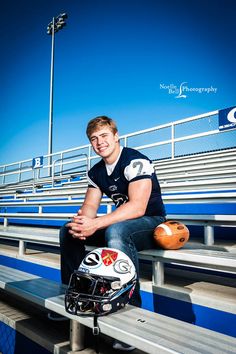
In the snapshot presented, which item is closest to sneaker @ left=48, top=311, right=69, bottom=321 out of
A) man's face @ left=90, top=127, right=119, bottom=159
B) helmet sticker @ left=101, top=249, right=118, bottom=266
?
helmet sticker @ left=101, top=249, right=118, bottom=266

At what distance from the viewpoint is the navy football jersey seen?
1.66m

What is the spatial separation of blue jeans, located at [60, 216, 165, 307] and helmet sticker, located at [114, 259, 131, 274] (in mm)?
155

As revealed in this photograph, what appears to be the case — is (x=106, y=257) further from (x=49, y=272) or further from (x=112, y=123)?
(x=49, y=272)

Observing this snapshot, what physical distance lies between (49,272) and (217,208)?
1586 mm

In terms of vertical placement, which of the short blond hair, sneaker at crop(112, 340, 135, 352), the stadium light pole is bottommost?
sneaker at crop(112, 340, 135, 352)

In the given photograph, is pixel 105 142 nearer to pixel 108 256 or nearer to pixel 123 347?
pixel 108 256

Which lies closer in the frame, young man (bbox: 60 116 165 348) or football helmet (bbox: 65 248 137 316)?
football helmet (bbox: 65 248 137 316)

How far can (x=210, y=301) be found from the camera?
1371mm

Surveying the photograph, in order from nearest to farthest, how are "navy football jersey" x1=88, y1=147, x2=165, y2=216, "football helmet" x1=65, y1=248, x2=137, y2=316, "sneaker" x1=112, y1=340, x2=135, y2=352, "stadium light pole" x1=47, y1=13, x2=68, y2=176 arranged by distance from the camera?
1. "football helmet" x1=65, y1=248, x2=137, y2=316
2. "sneaker" x1=112, y1=340, x2=135, y2=352
3. "navy football jersey" x1=88, y1=147, x2=165, y2=216
4. "stadium light pole" x1=47, y1=13, x2=68, y2=176

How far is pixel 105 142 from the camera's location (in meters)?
1.79

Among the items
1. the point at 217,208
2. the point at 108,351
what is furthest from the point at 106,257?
the point at 217,208

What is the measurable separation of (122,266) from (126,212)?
392 mm

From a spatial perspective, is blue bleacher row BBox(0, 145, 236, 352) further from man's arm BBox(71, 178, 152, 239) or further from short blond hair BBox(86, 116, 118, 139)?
short blond hair BBox(86, 116, 118, 139)

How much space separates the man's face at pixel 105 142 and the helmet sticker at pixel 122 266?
2.56ft
